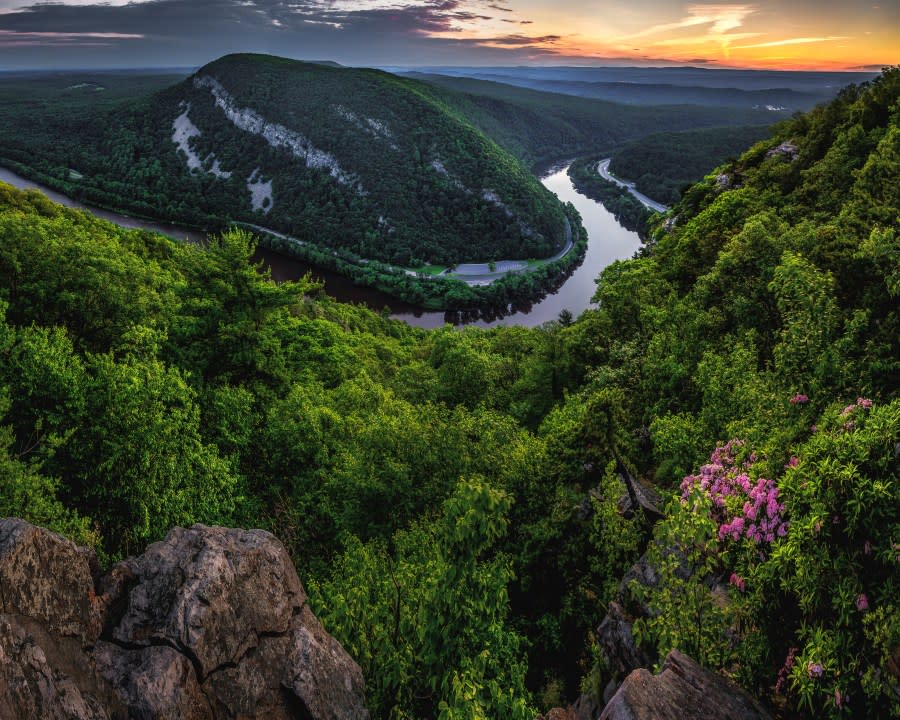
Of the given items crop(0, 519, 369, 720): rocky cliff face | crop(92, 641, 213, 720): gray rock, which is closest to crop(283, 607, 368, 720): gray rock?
crop(0, 519, 369, 720): rocky cliff face

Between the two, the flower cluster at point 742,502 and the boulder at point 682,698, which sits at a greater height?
the flower cluster at point 742,502

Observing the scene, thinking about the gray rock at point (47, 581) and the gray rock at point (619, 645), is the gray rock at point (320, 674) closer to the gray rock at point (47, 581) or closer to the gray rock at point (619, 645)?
the gray rock at point (47, 581)

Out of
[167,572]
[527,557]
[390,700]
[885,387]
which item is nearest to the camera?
[167,572]

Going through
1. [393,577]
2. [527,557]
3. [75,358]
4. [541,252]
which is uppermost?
[75,358]

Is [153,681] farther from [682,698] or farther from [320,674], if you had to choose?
[682,698]

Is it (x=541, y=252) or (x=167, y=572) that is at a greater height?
(x=167, y=572)

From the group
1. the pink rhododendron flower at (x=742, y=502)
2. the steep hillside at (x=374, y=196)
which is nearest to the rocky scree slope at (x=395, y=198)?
the steep hillside at (x=374, y=196)

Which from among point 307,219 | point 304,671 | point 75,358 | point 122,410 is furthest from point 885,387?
point 307,219

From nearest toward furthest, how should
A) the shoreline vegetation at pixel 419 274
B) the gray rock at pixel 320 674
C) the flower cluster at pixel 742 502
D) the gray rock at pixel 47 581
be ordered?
the gray rock at pixel 47 581
the gray rock at pixel 320 674
the flower cluster at pixel 742 502
the shoreline vegetation at pixel 419 274

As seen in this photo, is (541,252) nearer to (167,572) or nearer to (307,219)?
(307,219)
